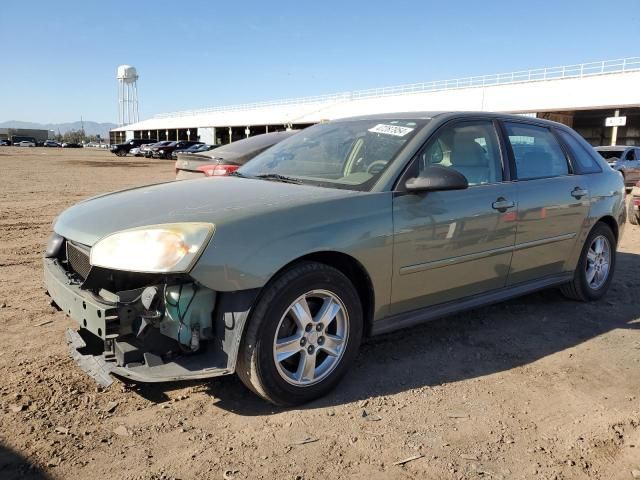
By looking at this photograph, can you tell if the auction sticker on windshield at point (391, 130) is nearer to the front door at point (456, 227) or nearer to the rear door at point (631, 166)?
the front door at point (456, 227)

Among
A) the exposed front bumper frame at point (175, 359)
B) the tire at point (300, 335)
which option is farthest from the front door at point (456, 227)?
the exposed front bumper frame at point (175, 359)

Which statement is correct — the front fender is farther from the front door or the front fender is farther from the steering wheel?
the steering wheel

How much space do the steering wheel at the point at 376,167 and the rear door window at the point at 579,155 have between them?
7.30 ft

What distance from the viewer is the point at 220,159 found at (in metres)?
7.33

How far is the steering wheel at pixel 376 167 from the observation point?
11.4ft

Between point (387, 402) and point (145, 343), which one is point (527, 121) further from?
point (145, 343)

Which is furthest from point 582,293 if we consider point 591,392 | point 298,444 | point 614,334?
point 298,444

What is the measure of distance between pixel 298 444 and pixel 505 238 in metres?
2.19

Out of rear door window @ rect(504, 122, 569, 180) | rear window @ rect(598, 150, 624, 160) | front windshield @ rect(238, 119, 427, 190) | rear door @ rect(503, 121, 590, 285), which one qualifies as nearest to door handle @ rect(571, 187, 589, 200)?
rear door @ rect(503, 121, 590, 285)

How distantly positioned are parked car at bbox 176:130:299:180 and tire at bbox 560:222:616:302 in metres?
3.89

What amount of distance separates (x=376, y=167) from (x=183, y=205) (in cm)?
125

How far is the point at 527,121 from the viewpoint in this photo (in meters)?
4.59

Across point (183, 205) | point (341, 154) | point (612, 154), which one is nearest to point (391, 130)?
point (341, 154)

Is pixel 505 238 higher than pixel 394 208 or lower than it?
lower
